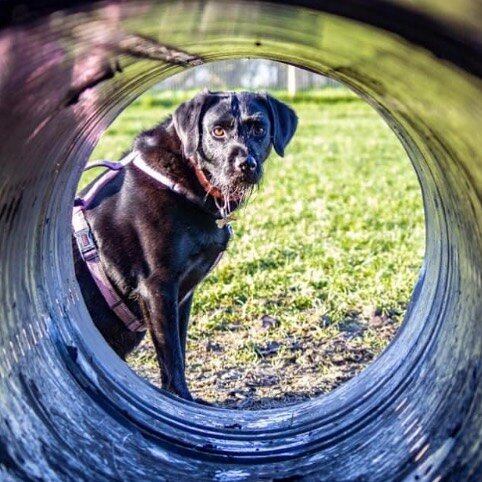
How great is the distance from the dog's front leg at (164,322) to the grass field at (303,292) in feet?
0.79

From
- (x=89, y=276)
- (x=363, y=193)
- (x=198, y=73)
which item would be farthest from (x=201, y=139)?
(x=198, y=73)

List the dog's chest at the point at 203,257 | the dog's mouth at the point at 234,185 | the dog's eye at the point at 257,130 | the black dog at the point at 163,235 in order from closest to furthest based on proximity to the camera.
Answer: the black dog at the point at 163,235 < the dog's chest at the point at 203,257 < the dog's mouth at the point at 234,185 < the dog's eye at the point at 257,130

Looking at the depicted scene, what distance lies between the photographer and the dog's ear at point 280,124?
5.05 meters

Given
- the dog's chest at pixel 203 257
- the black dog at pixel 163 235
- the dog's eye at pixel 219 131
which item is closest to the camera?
the black dog at pixel 163 235

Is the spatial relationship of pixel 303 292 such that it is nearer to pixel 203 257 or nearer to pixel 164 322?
pixel 203 257

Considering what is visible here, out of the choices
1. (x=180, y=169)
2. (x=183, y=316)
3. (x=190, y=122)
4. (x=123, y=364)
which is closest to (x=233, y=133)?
(x=190, y=122)

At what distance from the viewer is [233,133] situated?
190 inches

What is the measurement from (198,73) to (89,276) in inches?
1268

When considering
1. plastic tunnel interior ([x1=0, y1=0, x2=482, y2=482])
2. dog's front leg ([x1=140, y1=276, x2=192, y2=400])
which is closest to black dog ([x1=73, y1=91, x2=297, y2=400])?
dog's front leg ([x1=140, y1=276, x2=192, y2=400])

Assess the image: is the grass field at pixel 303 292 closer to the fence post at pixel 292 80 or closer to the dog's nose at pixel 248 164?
the dog's nose at pixel 248 164

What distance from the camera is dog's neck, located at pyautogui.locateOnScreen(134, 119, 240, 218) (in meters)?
4.39

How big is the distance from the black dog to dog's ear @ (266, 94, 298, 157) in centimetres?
52

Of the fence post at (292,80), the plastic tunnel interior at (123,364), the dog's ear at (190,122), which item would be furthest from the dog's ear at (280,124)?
the fence post at (292,80)

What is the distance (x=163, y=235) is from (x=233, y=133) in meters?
0.78
